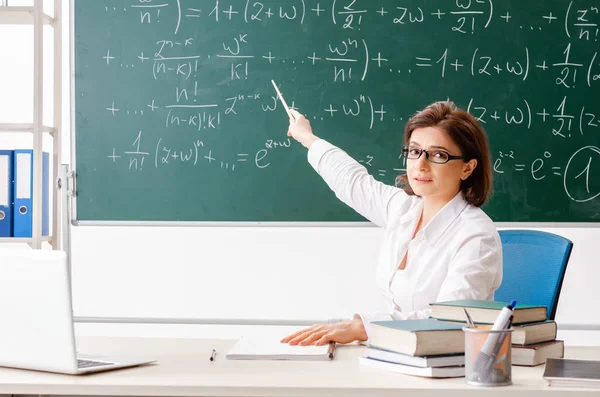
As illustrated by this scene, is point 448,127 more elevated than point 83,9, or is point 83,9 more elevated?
point 83,9

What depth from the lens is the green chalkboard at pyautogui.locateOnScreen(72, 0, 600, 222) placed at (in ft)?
11.0

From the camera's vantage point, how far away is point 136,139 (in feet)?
11.3

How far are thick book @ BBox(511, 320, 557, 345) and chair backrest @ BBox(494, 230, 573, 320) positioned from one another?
550 millimetres

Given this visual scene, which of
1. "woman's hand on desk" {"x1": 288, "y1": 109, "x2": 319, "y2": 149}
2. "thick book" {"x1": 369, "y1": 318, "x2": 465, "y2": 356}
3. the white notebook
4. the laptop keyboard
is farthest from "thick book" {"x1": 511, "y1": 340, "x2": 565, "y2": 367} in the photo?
"woman's hand on desk" {"x1": 288, "y1": 109, "x2": 319, "y2": 149}

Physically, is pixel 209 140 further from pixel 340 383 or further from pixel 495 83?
pixel 340 383

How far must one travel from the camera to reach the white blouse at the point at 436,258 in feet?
6.40

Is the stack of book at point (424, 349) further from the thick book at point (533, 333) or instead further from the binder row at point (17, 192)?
the binder row at point (17, 192)

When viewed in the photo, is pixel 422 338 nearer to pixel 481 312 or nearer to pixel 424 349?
pixel 424 349

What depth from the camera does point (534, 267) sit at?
7.62 feet

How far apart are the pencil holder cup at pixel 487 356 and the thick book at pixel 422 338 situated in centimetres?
8

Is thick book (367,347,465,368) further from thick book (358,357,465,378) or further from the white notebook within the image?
the white notebook

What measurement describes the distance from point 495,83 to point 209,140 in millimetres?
1306

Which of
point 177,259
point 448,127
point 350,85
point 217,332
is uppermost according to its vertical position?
point 350,85

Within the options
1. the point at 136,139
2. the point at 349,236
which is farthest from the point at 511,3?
the point at 136,139
